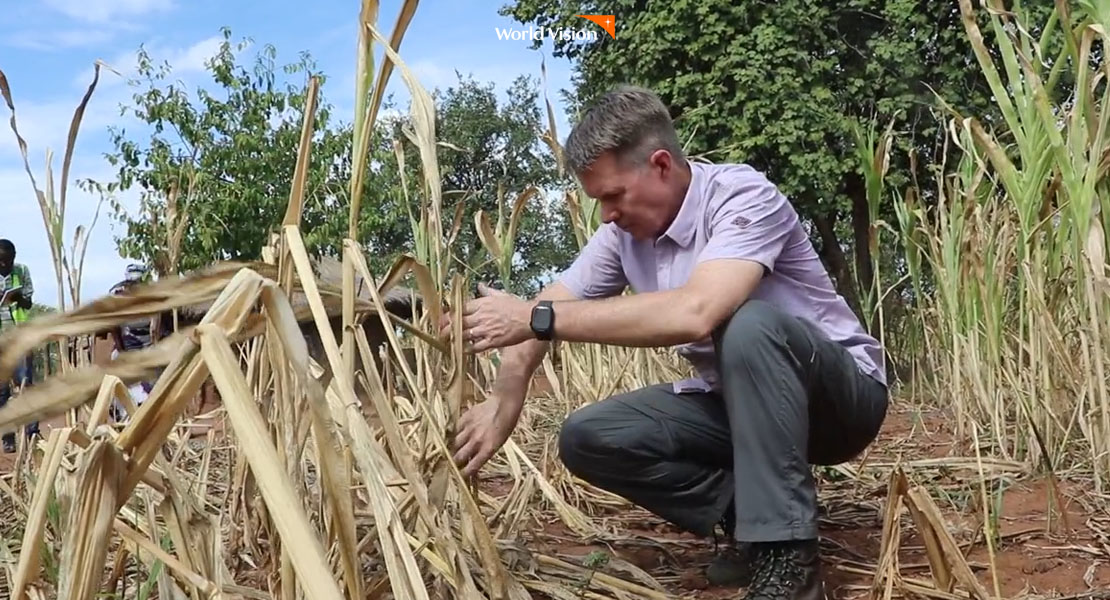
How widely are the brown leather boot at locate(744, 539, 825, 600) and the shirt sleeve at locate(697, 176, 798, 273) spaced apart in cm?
42

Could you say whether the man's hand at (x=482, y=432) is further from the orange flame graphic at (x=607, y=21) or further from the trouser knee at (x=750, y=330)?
the orange flame graphic at (x=607, y=21)

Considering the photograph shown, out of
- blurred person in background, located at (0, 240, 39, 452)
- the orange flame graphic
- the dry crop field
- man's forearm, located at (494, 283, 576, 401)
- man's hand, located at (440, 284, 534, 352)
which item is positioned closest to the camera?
the dry crop field

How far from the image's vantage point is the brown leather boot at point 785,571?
4.76ft

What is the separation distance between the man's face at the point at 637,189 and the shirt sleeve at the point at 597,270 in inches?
6.5

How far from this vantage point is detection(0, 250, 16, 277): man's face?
446 cm

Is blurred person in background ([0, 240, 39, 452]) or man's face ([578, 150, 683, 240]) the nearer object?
man's face ([578, 150, 683, 240])

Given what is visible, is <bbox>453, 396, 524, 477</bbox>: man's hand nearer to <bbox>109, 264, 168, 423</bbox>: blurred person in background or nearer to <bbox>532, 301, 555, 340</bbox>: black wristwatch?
<bbox>532, 301, 555, 340</bbox>: black wristwatch

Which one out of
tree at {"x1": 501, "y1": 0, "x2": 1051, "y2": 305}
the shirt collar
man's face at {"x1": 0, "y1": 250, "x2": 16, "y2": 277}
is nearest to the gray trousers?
the shirt collar

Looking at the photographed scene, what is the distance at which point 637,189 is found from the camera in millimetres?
1716

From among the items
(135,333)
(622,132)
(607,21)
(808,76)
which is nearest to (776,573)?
(622,132)

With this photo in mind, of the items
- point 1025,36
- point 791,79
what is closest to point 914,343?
point 1025,36

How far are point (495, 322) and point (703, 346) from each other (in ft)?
1.55

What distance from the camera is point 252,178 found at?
10531 mm

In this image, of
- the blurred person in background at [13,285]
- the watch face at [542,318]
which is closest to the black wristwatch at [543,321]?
the watch face at [542,318]
